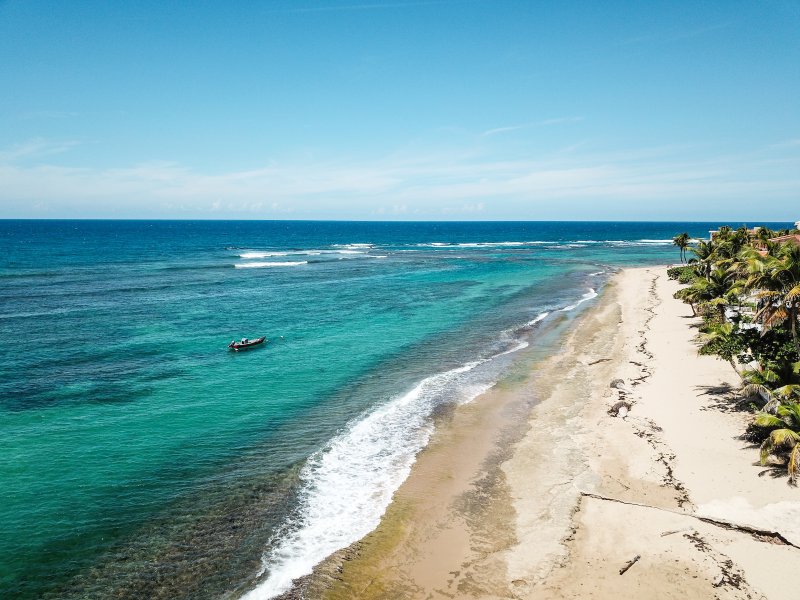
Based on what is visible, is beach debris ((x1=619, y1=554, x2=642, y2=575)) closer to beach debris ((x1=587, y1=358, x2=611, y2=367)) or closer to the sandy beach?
the sandy beach

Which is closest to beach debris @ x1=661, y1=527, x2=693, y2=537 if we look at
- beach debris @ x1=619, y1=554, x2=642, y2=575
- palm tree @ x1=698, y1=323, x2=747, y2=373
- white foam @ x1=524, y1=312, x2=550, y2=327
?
beach debris @ x1=619, y1=554, x2=642, y2=575

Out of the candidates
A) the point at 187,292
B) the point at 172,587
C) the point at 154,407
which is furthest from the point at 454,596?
the point at 187,292

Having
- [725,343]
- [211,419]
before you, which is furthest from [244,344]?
[725,343]

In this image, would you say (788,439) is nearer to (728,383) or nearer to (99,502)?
(728,383)

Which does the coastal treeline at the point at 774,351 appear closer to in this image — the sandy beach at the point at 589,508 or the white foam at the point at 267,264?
the sandy beach at the point at 589,508

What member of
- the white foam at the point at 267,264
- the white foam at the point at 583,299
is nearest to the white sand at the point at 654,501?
the white foam at the point at 583,299
